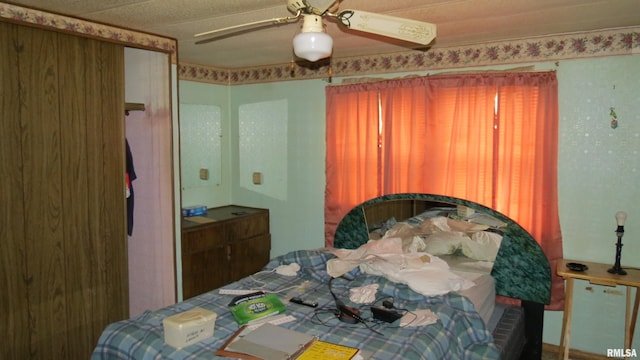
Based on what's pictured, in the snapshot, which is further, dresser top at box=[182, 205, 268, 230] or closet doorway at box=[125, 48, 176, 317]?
dresser top at box=[182, 205, 268, 230]

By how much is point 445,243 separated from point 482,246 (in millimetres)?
274

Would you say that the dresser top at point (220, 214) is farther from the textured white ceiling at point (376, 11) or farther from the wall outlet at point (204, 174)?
the textured white ceiling at point (376, 11)

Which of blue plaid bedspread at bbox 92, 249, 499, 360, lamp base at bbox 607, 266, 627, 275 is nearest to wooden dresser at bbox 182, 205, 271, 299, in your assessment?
blue plaid bedspread at bbox 92, 249, 499, 360

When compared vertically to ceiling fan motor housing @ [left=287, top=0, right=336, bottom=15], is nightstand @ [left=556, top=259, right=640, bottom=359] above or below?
below

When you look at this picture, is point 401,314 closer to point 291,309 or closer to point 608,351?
point 291,309

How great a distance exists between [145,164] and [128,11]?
1.34m

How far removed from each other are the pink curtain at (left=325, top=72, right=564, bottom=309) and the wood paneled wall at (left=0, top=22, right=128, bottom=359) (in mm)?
1935

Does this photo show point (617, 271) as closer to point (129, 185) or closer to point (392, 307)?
point (392, 307)

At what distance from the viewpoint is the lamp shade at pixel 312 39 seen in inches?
70.9

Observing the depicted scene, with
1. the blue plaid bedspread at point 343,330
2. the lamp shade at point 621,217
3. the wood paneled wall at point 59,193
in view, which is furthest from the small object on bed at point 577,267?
the wood paneled wall at point 59,193

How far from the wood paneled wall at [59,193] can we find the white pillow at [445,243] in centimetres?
232

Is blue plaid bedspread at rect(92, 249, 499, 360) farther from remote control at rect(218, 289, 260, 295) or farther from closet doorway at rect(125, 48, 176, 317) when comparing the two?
closet doorway at rect(125, 48, 176, 317)

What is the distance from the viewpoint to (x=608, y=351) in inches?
131

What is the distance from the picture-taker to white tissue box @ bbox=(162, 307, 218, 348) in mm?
2131
